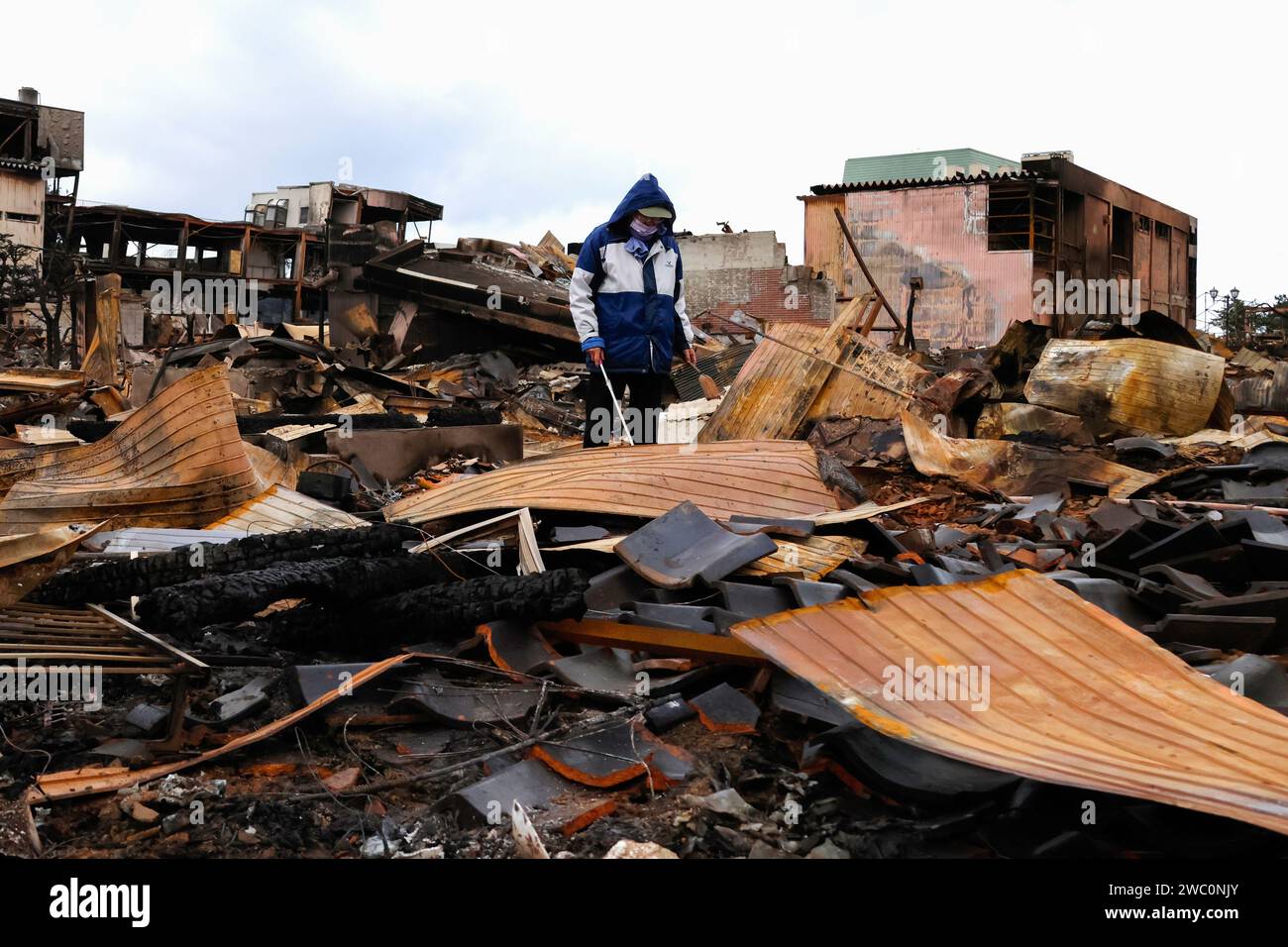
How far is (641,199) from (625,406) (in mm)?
1201

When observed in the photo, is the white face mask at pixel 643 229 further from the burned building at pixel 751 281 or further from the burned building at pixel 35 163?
the burned building at pixel 35 163

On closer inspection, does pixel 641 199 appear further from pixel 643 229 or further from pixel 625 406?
pixel 625 406

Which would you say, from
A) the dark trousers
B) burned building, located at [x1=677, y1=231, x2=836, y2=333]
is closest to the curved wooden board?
the dark trousers

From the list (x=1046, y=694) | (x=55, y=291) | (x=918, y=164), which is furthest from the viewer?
(x=918, y=164)

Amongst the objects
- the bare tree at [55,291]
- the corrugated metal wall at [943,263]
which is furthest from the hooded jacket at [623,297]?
the corrugated metal wall at [943,263]

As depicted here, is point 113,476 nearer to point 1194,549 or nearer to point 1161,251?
Result: point 1194,549

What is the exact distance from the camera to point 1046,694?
290 centimetres

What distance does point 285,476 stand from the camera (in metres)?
6.75

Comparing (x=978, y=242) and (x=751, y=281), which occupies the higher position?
(x=978, y=242)

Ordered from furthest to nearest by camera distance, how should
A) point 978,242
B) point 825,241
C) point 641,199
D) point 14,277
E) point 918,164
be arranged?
point 918,164 → point 825,241 → point 14,277 → point 978,242 → point 641,199

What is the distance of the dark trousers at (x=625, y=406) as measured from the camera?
6508mm

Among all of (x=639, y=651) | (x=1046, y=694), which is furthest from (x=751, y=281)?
(x=1046, y=694)

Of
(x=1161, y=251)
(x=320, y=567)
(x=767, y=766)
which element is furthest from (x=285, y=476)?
(x=1161, y=251)
